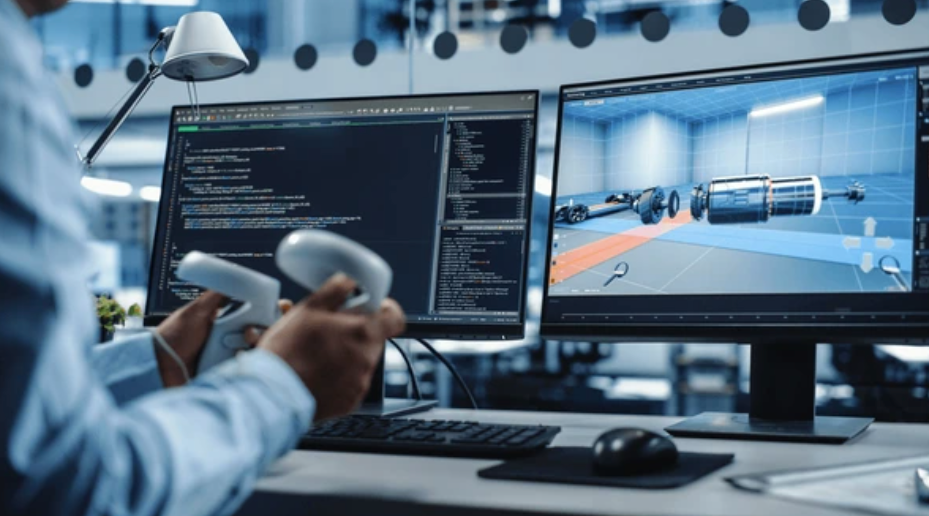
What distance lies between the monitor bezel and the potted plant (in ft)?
2.28

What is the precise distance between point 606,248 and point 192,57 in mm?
802

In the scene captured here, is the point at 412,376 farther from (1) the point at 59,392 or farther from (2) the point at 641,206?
(1) the point at 59,392

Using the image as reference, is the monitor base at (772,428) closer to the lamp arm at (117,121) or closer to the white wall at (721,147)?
the white wall at (721,147)

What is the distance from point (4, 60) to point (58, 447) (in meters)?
0.22

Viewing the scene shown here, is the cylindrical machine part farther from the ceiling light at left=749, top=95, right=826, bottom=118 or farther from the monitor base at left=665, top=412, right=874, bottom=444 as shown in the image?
the monitor base at left=665, top=412, right=874, bottom=444

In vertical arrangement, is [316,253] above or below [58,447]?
above

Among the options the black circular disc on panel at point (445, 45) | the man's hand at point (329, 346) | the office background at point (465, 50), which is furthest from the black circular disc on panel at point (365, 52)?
the man's hand at point (329, 346)

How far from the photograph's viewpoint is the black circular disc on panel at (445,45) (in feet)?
7.14

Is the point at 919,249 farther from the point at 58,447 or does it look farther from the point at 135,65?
the point at 135,65

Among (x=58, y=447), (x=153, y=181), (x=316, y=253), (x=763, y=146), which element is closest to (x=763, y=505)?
(x=316, y=253)

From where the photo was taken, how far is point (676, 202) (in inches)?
50.3

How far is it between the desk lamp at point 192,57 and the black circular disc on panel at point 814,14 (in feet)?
3.74

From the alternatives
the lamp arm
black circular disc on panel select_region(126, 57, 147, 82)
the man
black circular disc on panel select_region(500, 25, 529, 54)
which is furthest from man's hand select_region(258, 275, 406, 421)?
black circular disc on panel select_region(126, 57, 147, 82)

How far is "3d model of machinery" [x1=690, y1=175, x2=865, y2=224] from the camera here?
1177 mm
